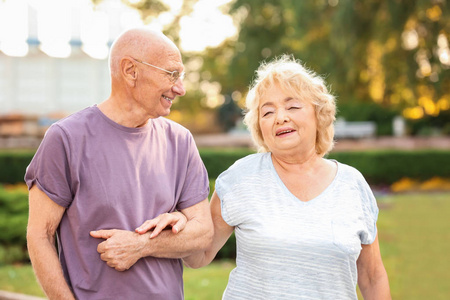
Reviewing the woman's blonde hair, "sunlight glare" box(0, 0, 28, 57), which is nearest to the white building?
"sunlight glare" box(0, 0, 28, 57)

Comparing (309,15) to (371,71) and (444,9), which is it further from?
(371,71)

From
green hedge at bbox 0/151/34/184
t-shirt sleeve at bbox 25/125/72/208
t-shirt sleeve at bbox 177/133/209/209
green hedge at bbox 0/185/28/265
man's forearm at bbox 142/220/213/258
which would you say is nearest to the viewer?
t-shirt sleeve at bbox 25/125/72/208

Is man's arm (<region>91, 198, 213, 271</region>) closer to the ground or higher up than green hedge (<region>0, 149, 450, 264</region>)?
higher up

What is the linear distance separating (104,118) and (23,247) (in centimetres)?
568

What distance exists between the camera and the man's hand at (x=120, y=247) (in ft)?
6.79

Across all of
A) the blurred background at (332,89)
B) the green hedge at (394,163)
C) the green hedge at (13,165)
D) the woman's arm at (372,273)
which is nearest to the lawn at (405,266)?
the blurred background at (332,89)

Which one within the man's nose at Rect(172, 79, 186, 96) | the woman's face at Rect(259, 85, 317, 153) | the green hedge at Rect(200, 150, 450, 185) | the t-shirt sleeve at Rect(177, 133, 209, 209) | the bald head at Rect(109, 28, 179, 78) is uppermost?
the bald head at Rect(109, 28, 179, 78)

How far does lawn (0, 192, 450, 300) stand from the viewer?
5527 millimetres

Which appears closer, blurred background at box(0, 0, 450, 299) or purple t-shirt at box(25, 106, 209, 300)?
purple t-shirt at box(25, 106, 209, 300)

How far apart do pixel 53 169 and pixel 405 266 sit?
17.7 ft

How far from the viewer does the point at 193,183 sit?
2.30 metres

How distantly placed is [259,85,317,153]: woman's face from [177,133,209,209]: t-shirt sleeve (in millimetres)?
308

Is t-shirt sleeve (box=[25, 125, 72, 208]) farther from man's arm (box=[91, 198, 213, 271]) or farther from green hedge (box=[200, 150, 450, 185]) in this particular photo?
green hedge (box=[200, 150, 450, 185])

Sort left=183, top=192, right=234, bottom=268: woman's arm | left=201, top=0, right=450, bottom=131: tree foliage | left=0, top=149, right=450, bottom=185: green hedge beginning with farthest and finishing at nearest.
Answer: left=0, top=149, right=450, bottom=185: green hedge → left=201, top=0, right=450, bottom=131: tree foliage → left=183, top=192, right=234, bottom=268: woman's arm
